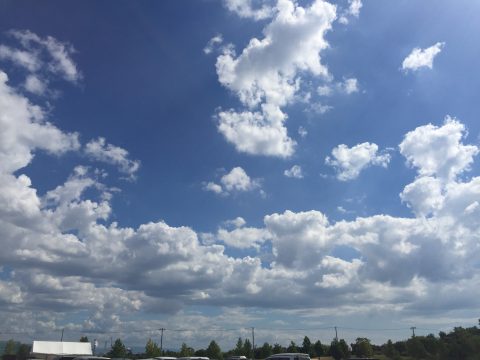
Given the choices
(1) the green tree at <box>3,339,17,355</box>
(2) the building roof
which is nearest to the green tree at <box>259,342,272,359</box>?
(2) the building roof

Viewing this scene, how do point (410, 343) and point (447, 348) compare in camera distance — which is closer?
point (447, 348)

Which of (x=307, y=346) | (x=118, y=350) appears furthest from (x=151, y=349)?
(x=307, y=346)

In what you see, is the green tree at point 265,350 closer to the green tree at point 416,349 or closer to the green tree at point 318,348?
the green tree at point 318,348

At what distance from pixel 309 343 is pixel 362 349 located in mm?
11893

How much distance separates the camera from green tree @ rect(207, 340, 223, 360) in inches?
4075

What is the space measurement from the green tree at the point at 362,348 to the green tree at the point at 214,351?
102 feet

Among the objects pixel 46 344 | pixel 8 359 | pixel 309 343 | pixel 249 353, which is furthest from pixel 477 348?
pixel 8 359

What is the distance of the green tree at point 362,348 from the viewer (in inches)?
4156

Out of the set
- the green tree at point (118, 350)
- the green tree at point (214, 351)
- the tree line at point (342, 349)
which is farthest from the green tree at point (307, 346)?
the green tree at point (118, 350)

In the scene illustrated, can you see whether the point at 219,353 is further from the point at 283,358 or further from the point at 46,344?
the point at 283,358

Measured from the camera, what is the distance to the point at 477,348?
243ft

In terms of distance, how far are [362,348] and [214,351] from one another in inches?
1308

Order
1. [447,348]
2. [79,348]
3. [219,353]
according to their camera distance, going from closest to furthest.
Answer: [447,348]
[79,348]
[219,353]

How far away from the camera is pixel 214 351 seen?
341ft
